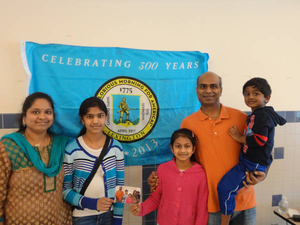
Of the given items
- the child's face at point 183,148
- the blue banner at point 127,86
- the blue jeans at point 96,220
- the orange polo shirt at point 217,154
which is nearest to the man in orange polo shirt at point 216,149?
the orange polo shirt at point 217,154

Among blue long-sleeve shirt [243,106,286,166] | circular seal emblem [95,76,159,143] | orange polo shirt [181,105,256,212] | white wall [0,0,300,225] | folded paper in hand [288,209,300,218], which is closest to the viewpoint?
blue long-sleeve shirt [243,106,286,166]

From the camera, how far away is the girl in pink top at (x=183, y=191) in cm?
165

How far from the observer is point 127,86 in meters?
2.32

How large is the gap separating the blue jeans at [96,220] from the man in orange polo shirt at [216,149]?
508mm

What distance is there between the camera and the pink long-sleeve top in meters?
1.65

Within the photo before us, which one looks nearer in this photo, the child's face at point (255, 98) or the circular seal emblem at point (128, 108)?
the child's face at point (255, 98)

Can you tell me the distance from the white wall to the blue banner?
0.43 feet

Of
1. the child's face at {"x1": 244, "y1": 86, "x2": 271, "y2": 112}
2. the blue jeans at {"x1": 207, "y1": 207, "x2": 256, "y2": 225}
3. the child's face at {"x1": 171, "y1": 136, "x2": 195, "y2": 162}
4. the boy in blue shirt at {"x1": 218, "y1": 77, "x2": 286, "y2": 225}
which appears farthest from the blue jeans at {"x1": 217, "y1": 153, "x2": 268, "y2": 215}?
the child's face at {"x1": 244, "y1": 86, "x2": 271, "y2": 112}

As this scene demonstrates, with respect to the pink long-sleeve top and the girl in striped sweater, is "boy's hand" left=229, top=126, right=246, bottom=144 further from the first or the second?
the girl in striped sweater

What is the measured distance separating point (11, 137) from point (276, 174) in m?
3.08

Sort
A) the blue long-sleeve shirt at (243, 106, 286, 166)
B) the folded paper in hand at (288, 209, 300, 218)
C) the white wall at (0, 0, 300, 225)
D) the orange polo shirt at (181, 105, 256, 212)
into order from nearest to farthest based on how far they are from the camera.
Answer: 1. the blue long-sleeve shirt at (243, 106, 286, 166)
2. the orange polo shirt at (181, 105, 256, 212)
3. the white wall at (0, 0, 300, 225)
4. the folded paper in hand at (288, 209, 300, 218)

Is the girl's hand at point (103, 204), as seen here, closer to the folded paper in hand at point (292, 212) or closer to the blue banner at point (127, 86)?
the blue banner at point (127, 86)

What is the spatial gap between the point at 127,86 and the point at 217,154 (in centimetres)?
120

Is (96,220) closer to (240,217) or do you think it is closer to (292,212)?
(240,217)
